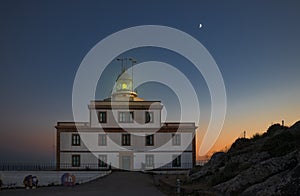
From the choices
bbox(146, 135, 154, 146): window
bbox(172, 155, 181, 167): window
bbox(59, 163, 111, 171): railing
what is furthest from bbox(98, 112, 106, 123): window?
bbox(172, 155, 181, 167): window

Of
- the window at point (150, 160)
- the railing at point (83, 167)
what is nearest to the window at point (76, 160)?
the railing at point (83, 167)

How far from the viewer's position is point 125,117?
1815 inches

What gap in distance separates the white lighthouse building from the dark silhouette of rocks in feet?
73.1

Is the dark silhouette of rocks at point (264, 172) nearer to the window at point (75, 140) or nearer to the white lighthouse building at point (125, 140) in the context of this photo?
the white lighthouse building at point (125, 140)

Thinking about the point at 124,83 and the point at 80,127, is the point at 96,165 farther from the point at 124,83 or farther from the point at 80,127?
the point at 124,83

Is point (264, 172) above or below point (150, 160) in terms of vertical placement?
above

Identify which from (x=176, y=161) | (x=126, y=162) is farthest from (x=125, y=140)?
(x=176, y=161)

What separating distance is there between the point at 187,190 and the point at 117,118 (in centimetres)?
2949

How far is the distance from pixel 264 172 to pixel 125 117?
3294cm

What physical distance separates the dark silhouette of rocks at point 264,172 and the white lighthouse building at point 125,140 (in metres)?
22.3

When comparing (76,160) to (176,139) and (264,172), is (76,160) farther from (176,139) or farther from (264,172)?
(264,172)

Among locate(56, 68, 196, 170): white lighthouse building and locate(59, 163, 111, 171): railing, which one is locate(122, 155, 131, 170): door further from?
locate(59, 163, 111, 171): railing

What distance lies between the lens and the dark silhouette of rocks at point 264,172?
1056 centimetres

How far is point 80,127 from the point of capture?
44.6m
